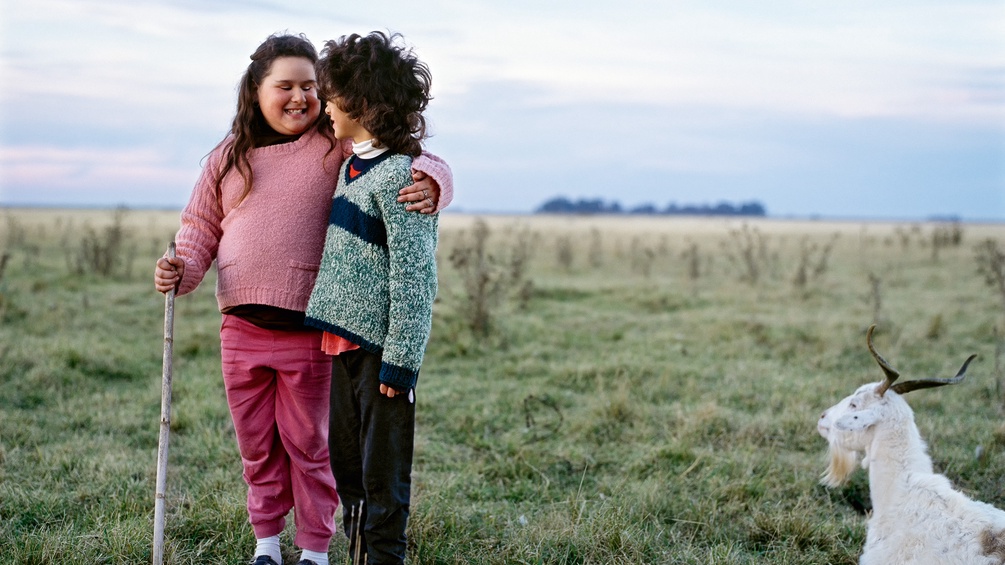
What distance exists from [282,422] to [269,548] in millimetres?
517

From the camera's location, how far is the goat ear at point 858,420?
3.27 m

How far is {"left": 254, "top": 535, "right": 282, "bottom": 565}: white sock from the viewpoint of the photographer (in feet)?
10.4

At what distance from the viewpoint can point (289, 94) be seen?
9.71 feet

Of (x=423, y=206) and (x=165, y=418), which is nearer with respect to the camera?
(x=423, y=206)

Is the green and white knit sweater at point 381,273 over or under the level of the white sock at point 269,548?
over

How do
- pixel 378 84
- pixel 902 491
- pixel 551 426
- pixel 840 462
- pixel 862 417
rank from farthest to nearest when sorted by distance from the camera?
pixel 551 426, pixel 840 462, pixel 862 417, pixel 902 491, pixel 378 84

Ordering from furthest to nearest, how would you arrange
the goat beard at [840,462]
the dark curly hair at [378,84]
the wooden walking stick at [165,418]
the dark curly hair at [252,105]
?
the goat beard at [840,462], the dark curly hair at [252,105], the wooden walking stick at [165,418], the dark curly hair at [378,84]

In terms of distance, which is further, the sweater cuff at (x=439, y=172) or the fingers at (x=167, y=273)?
the fingers at (x=167, y=273)

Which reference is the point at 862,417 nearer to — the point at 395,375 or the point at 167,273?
the point at 395,375

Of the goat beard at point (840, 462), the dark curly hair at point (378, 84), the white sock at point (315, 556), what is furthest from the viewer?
the goat beard at point (840, 462)

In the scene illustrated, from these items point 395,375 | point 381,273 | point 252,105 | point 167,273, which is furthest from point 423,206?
point 167,273

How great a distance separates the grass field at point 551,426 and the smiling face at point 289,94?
169cm

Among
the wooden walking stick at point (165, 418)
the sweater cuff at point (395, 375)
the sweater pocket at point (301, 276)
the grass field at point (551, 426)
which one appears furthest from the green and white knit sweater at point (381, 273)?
the grass field at point (551, 426)

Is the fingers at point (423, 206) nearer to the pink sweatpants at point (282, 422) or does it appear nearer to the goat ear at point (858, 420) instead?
the pink sweatpants at point (282, 422)
